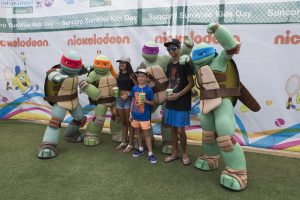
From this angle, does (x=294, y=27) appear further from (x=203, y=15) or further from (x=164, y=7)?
(x=164, y=7)

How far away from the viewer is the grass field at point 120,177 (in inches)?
119

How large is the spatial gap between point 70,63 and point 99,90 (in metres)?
0.66

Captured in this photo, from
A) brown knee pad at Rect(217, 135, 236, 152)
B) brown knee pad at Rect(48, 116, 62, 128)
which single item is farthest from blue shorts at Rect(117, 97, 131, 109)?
brown knee pad at Rect(217, 135, 236, 152)

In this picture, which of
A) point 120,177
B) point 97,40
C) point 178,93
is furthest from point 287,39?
point 97,40

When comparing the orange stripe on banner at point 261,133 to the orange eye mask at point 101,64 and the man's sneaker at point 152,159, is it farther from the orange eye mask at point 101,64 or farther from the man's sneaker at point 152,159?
the orange eye mask at point 101,64

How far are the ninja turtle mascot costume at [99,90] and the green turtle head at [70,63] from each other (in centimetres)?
31

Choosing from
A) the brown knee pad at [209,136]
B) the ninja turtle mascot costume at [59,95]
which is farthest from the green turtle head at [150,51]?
the brown knee pad at [209,136]

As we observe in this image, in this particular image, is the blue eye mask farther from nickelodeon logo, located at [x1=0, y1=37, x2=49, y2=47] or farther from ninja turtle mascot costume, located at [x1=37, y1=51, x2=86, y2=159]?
nickelodeon logo, located at [x1=0, y1=37, x2=49, y2=47]

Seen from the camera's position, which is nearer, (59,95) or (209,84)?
(209,84)

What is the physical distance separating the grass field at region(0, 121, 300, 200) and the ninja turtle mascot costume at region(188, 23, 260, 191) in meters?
0.24

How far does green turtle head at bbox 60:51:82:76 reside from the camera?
3973mm

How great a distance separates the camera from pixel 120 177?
3408mm

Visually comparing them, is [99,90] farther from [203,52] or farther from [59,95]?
[203,52]

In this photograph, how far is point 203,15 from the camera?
4.43 meters
